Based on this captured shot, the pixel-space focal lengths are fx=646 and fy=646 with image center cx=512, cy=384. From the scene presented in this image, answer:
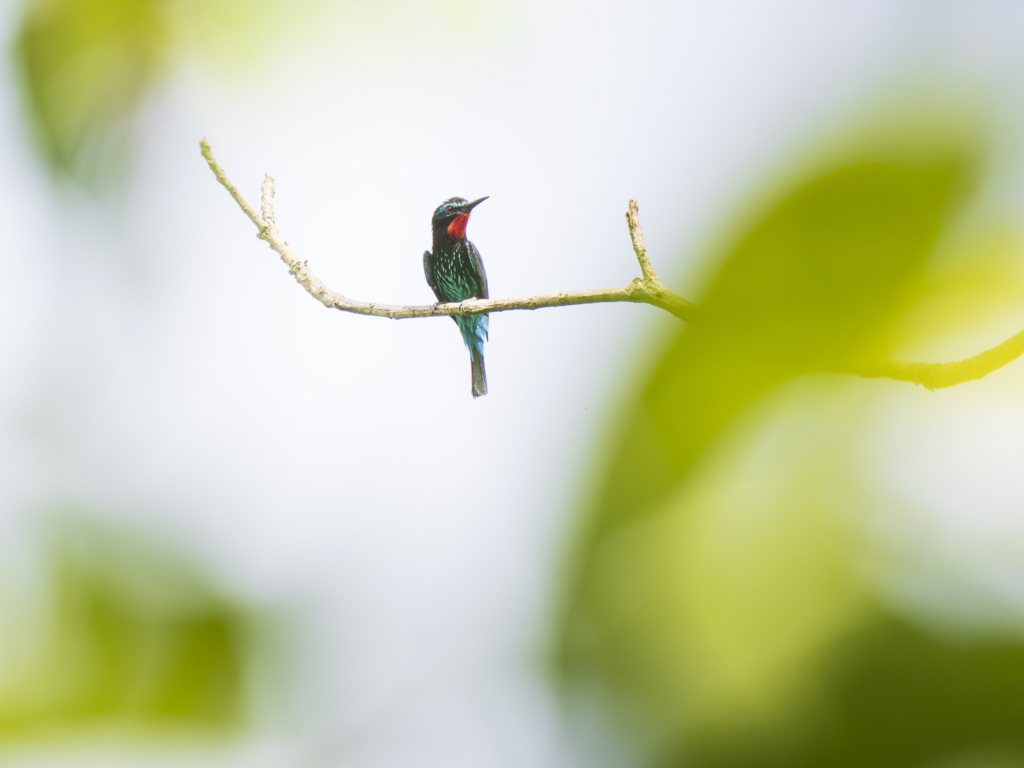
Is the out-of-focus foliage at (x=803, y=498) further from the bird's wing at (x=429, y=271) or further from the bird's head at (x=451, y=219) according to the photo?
the bird's wing at (x=429, y=271)

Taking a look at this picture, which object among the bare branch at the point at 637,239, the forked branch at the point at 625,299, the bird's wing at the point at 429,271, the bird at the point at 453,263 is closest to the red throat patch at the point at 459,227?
the bird at the point at 453,263

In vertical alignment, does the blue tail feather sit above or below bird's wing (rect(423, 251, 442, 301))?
below

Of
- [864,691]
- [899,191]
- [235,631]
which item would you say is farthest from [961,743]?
[235,631]

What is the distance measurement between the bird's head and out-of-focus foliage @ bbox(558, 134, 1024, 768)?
5.80 ft

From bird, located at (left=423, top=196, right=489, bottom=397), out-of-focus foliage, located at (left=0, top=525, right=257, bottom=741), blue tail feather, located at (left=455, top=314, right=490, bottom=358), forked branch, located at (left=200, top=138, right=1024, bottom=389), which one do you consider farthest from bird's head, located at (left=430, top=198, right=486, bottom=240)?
out-of-focus foliage, located at (left=0, top=525, right=257, bottom=741)

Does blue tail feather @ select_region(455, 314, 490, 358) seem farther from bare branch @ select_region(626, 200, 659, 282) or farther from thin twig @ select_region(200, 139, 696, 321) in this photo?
bare branch @ select_region(626, 200, 659, 282)

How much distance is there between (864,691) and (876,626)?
18mm

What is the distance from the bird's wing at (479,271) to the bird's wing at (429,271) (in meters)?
0.17

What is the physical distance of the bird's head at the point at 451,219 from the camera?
194 centimetres

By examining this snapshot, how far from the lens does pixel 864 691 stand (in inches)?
6.9

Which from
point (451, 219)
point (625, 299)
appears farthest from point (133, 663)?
point (451, 219)

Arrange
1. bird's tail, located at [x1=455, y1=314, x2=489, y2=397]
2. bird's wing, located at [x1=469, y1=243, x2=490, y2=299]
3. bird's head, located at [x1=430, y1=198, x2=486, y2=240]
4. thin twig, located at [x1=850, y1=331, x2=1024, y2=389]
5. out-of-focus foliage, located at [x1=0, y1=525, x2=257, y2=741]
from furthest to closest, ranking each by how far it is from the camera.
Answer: bird's wing, located at [x1=469, y1=243, x2=490, y2=299] → bird's head, located at [x1=430, y1=198, x2=486, y2=240] → bird's tail, located at [x1=455, y1=314, x2=489, y2=397] → out-of-focus foliage, located at [x1=0, y1=525, x2=257, y2=741] → thin twig, located at [x1=850, y1=331, x2=1024, y2=389]

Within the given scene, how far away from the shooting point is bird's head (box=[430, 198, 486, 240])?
194cm

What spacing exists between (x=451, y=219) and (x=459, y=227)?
0.05m
